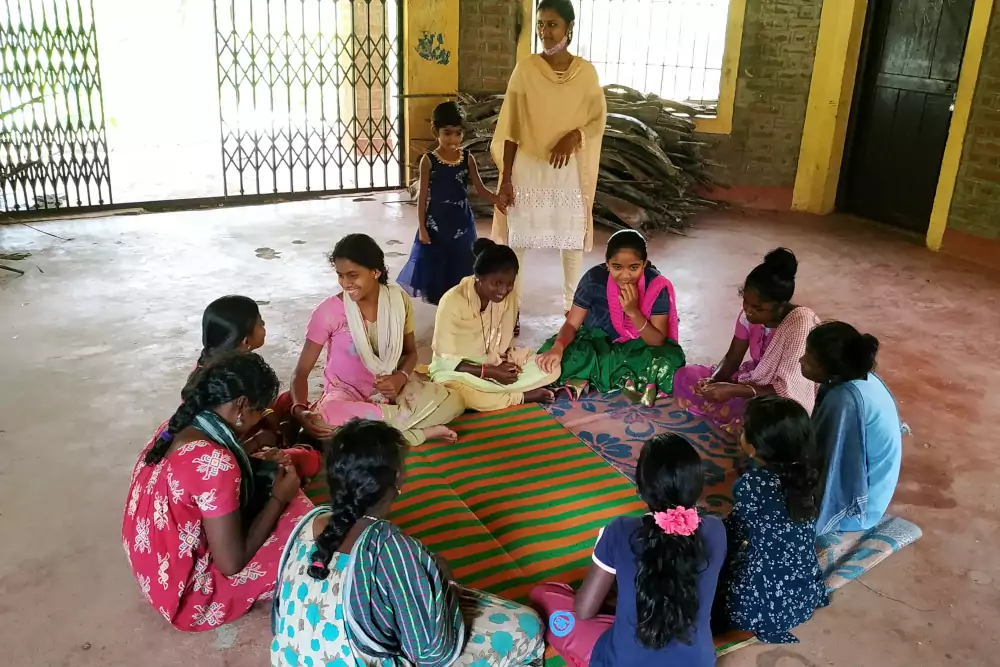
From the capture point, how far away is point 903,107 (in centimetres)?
713

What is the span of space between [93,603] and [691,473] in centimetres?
170

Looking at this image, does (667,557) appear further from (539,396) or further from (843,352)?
(539,396)

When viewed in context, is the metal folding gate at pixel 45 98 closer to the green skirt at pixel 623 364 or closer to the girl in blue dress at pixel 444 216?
the girl in blue dress at pixel 444 216

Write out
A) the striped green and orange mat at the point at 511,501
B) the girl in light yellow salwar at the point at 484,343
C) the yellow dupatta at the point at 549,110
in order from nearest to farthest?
the striped green and orange mat at the point at 511,501 < the girl in light yellow salwar at the point at 484,343 < the yellow dupatta at the point at 549,110

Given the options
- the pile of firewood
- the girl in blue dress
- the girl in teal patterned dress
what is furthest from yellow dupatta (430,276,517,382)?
the pile of firewood

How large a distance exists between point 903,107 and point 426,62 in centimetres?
406

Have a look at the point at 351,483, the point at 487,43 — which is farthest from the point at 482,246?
the point at 487,43

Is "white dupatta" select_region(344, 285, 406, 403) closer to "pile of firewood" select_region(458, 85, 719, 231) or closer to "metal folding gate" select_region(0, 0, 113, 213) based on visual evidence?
"pile of firewood" select_region(458, 85, 719, 231)

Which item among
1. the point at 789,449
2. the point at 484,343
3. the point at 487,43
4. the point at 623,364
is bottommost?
the point at 623,364

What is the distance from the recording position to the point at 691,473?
76.2 inches

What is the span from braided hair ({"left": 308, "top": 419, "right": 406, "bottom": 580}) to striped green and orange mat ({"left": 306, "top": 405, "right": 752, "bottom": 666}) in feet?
2.32

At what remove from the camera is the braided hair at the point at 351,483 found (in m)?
1.85

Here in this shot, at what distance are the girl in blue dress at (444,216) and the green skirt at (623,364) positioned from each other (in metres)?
1.04

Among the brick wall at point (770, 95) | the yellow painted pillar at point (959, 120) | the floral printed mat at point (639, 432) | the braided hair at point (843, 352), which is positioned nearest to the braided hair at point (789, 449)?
the braided hair at point (843, 352)
